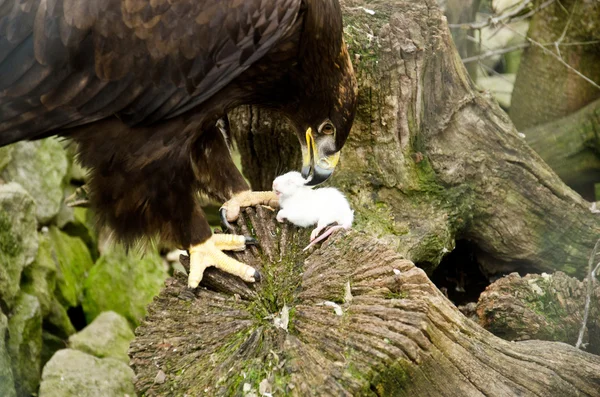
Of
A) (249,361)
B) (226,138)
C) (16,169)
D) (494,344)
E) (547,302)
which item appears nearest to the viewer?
(249,361)

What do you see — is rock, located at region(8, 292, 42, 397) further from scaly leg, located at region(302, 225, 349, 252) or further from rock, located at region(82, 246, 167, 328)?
scaly leg, located at region(302, 225, 349, 252)

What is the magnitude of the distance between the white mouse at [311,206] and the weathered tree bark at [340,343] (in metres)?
0.17

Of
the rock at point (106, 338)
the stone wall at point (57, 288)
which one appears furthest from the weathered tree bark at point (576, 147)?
the rock at point (106, 338)

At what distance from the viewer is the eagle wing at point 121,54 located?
3.08 meters

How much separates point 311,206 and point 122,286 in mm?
2763

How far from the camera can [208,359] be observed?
261 centimetres

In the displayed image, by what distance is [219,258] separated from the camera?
317 cm

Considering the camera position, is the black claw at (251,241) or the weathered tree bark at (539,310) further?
the black claw at (251,241)

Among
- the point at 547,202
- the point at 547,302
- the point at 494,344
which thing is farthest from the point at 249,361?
the point at 547,202

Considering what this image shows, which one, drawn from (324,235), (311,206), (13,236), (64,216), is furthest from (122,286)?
(324,235)

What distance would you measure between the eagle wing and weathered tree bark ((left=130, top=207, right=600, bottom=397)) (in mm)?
832

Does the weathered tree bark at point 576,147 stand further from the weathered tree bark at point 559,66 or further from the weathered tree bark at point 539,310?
the weathered tree bark at point 539,310

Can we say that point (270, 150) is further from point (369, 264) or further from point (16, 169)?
point (16, 169)

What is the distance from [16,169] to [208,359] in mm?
3540
